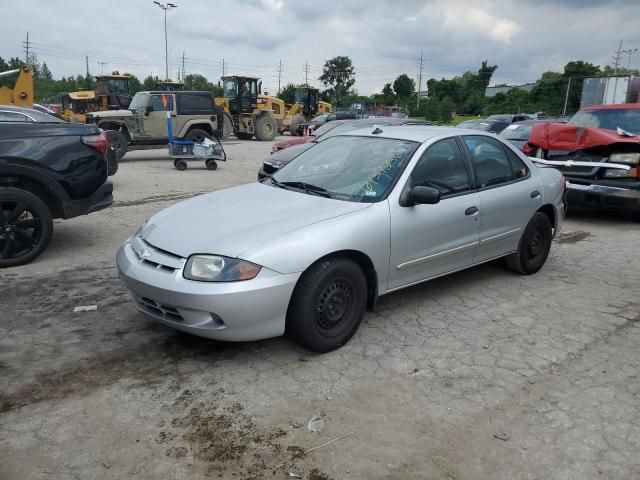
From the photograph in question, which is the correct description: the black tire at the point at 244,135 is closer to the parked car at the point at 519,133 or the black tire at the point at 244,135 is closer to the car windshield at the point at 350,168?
the parked car at the point at 519,133

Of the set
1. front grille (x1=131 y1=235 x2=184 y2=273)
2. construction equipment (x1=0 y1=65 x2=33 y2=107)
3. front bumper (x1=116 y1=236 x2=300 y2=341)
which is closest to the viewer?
front bumper (x1=116 y1=236 x2=300 y2=341)

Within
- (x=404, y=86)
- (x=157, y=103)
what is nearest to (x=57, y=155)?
(x=157, y=103)

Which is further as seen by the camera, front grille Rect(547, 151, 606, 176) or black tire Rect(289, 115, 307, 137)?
black tire Rect(289, 115, 307, 137)

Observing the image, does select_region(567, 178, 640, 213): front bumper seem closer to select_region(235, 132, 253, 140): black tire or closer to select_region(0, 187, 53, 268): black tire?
select_region(0, 187, 53, 268): black tire

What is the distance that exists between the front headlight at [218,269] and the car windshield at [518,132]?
9252 millimetres

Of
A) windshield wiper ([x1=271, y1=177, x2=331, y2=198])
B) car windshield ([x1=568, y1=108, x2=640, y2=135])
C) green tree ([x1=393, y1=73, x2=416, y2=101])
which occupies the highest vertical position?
green tree ([x1=393, y1=73, x2=416, y2=101])

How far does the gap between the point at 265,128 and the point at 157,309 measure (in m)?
23.3

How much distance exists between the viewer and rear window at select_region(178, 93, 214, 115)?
Answer: 54.7ft

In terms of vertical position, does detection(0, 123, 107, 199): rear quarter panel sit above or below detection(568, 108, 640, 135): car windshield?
below

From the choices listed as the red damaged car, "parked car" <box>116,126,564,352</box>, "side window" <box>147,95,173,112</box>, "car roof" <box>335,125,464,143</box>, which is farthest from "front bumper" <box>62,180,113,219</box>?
"side window" <box>147,95,173,112</box>

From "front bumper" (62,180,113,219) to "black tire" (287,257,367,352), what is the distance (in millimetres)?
3491

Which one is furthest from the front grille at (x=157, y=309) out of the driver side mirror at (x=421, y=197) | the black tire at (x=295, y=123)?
the black tire at (x=295, y=123)

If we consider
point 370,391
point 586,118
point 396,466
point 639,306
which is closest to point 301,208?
point 370,391

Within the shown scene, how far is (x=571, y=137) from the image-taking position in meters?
8.24
